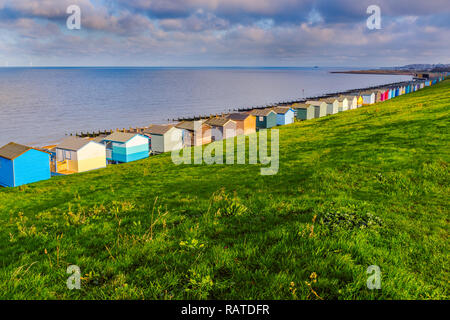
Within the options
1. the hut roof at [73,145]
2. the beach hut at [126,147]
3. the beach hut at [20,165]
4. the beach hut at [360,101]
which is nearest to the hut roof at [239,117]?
the beach hut at [126,147]

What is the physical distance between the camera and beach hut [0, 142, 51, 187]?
28.3m

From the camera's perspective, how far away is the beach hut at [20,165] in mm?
28328

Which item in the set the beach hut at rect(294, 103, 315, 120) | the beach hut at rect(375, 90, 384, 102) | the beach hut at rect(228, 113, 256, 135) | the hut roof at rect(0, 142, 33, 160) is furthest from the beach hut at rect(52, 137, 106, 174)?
the beach hut at rect(375, 90, 384, 102)

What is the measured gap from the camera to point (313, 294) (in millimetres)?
3723

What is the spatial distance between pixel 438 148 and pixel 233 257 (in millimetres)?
12117

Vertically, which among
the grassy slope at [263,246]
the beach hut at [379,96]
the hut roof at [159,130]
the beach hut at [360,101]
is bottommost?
the hut roof at [159,130]

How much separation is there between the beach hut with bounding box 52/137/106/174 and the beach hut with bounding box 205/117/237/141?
1789 centimetres

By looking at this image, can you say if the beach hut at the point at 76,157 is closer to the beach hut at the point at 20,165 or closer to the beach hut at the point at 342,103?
the beach hut at the point at 20,165

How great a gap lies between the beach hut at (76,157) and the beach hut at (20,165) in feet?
14.0

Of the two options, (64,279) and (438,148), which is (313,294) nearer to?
(64,279)

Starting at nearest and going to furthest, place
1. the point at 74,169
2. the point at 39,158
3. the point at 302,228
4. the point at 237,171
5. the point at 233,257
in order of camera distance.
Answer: the point at 233,257
the point at 302,228
the point at 237,171
the point at 39,158
the point at 74,169

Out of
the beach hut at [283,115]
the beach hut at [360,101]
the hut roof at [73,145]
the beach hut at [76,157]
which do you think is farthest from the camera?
the beach hut at [360,101]

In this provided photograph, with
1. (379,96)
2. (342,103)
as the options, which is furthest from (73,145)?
(379,96)
